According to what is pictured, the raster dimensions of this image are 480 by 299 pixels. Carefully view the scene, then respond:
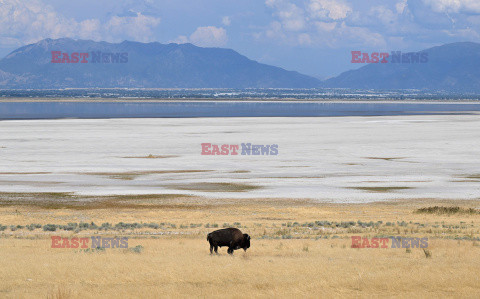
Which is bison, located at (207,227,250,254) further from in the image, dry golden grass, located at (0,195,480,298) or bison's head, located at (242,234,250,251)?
dry golden grass, located at (0,195,480,298)

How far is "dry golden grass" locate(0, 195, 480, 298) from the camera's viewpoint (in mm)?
16203

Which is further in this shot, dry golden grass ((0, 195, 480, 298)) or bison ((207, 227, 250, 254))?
bison ((207, 227, 250, 254))

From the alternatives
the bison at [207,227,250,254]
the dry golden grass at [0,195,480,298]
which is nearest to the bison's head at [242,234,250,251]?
the bison at [207,227,250,254]

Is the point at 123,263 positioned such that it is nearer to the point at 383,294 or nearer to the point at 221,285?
the point at 221,285

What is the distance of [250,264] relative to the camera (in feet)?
63.0

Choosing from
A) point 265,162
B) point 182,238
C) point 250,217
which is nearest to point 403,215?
point 250,217

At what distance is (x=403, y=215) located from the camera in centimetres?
3450

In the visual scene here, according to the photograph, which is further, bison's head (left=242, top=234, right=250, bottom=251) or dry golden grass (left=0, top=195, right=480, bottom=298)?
bison's head (left=242, top=234, right=250, bottom=251)

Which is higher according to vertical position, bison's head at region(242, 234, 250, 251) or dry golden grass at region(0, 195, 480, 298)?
bison's head at region(242, 234, 250, 251)

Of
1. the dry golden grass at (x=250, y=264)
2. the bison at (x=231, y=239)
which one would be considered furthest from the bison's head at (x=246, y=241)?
the dry golden grass at (x=250, y=264)

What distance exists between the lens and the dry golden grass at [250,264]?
16.2 meters

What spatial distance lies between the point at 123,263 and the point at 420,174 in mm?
36120

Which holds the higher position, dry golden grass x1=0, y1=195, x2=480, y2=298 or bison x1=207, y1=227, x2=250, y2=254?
bison x1=207, y1=227, x2=250, y2=254

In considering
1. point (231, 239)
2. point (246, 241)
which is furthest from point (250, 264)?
point (231, 239)
